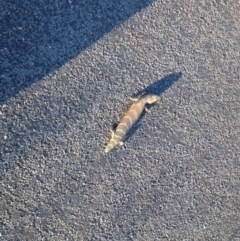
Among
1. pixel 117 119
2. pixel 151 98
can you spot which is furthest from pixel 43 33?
pixel 151 98

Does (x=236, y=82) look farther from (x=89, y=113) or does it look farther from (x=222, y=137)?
(x=89, y=113)

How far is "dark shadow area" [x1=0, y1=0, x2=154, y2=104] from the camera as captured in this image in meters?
3.72

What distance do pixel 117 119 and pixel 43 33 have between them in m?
1.24

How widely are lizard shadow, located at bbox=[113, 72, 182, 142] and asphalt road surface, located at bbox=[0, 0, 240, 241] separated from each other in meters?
0.01

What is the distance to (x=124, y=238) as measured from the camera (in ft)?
13.8

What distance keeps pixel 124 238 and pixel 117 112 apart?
59.0 inches

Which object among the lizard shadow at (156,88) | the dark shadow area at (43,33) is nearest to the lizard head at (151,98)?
the lizard shadow at (156,88)

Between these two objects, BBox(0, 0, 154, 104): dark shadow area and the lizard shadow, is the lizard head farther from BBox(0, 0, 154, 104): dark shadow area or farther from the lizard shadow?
BBox(0, 0, 154, 104): dark shadow area

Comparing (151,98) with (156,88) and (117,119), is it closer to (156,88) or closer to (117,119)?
(156,88)

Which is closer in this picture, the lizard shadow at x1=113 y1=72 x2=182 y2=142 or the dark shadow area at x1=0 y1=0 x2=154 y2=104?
the dark shadow area at x1=0 y1=0 x2=154 y2=104

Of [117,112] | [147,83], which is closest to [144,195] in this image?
[117,112]

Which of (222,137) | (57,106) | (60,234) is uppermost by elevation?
(57,106)

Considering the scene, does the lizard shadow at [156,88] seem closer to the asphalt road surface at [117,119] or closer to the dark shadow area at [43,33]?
the asphalt road surface at [117,119]

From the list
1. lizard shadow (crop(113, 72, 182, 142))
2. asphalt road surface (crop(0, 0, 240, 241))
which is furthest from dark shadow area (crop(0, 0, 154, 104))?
lizard shadow (crop(113, 72, 182, 142))
